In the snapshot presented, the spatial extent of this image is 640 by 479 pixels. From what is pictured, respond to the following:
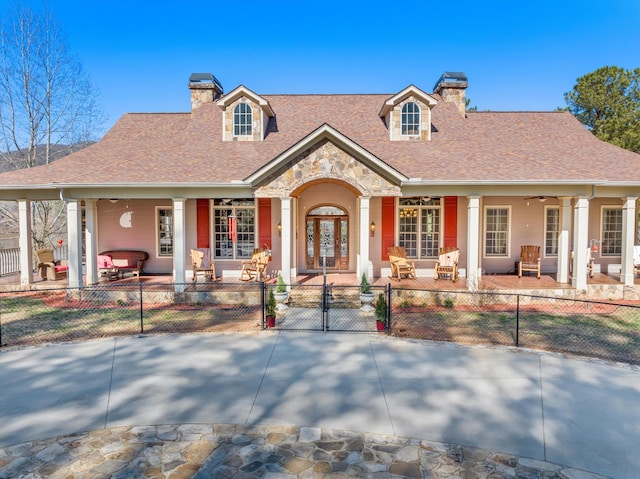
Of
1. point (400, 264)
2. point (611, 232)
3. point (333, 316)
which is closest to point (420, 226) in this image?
point (400, 264)

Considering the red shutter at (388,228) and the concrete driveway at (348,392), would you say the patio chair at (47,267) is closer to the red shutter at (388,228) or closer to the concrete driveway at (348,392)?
the concrete driveway at (348,392)

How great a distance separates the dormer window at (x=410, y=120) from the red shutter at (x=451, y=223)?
2.94 m

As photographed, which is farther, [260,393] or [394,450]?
[260,393]

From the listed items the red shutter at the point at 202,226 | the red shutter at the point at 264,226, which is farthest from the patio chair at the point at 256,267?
the red shutter at the point at 202,226

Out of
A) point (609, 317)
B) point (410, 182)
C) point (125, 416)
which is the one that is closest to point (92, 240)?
point (125, 416)

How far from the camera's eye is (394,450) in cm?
434

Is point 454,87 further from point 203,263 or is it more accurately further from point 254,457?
point 254,457

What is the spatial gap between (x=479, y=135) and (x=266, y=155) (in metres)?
8.13

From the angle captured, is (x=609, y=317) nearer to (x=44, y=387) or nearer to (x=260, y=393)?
(x=260, y=393)

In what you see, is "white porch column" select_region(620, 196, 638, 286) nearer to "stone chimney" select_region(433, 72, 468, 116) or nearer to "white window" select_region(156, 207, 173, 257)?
"stone chimney" select_region(433, 72, 468, 116)

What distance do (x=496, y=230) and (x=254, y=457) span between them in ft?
42.3

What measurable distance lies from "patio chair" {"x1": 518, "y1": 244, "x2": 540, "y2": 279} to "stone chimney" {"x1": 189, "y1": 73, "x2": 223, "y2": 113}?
1371cm

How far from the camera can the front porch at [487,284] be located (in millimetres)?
11969

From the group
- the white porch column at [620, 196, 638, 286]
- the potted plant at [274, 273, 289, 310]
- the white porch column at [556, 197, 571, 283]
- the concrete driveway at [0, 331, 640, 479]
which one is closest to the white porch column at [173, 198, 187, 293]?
the potted plant at [274, 273, 289, 310]
